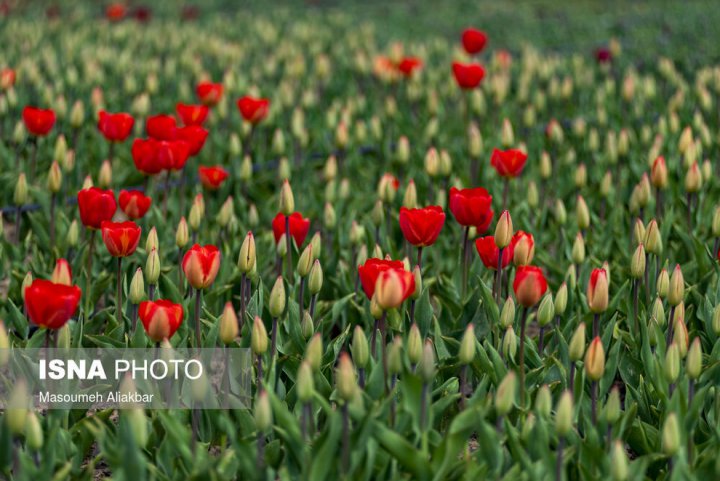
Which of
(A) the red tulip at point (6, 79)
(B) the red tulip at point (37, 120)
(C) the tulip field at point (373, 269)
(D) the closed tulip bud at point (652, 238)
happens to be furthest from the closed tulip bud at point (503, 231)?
(A) the red tulip at point (6, 79)

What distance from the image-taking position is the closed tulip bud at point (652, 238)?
3537 mm

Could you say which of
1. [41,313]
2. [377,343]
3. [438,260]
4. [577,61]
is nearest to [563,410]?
[377,343]

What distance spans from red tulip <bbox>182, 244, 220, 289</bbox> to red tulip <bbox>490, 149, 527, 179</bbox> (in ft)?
5.54

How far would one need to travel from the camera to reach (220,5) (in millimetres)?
14734

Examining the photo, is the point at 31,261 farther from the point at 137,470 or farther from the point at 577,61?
the point at 577,61

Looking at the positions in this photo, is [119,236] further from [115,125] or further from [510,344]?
[115,125]

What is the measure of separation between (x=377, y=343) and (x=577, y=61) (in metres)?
6.14

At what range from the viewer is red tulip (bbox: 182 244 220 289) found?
300cm

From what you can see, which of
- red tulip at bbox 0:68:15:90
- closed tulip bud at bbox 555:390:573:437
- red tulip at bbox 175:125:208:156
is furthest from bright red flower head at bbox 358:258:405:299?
red tulip at bbox 0:68:15:90

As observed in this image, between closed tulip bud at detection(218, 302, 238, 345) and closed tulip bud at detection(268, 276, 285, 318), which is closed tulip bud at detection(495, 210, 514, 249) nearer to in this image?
closed tulip bud at detection(268, 276, 285, 318)

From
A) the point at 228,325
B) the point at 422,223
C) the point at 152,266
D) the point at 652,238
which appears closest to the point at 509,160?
the point at 652,238

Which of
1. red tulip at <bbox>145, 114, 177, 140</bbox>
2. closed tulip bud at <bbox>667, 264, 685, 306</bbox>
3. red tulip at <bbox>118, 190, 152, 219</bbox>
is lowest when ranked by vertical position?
red tulip at <bbox>118, 190, 152, 219</bbox>

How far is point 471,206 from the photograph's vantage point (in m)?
3.44

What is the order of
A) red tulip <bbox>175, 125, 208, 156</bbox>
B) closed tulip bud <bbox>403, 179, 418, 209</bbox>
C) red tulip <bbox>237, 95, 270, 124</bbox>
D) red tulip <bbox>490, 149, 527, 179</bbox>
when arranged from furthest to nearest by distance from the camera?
1. red tulip <bbox>237, 95, 270, 124</bbox>
2. red tulip <bbox>175, 125, 208, 156</bbox>
3. red tulip <bbox>490, 149, 527, 179</bbox>
4. closed tulip bud <bbox>403, 179, 418, 209</bbox>
